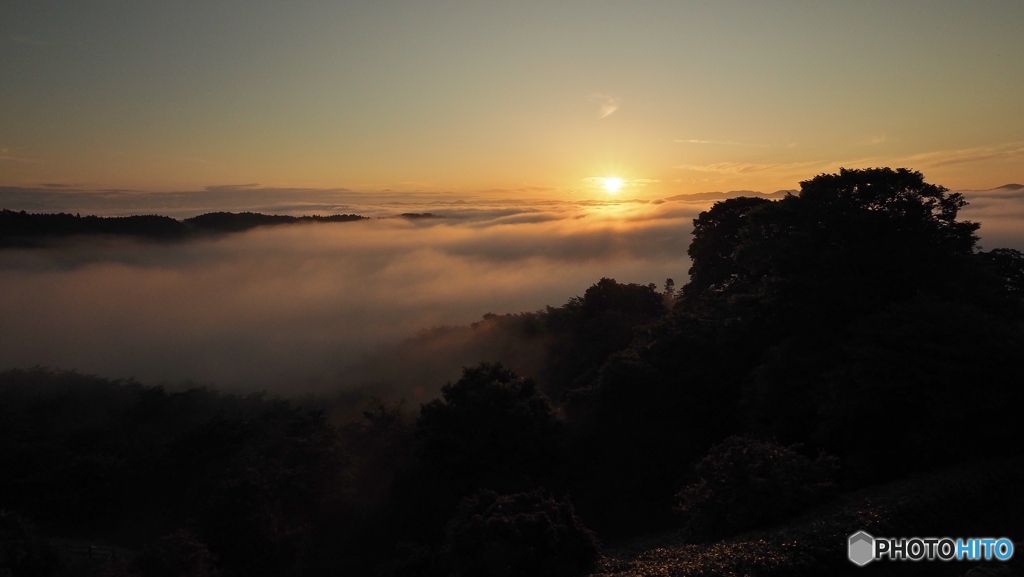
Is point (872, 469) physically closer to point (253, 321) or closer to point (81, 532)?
point (81, 532)

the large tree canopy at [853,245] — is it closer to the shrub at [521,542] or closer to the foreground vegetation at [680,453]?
the foreground vegetation at [680,453]

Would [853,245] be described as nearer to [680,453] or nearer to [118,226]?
[680,453]

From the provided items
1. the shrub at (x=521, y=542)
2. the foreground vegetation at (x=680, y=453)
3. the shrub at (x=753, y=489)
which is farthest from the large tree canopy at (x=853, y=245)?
the shrub at (x=521, y=542)

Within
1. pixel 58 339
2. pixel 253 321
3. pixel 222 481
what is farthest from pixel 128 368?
pixel 222 481

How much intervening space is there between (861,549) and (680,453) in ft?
34.1

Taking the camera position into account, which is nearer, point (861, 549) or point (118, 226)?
point (861, 549)

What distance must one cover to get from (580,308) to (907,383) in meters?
29.4

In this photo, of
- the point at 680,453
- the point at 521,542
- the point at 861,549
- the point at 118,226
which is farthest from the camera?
the point at 118,226

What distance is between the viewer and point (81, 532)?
887 inches

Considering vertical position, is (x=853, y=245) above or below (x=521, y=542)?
above

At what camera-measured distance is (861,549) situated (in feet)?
35.9

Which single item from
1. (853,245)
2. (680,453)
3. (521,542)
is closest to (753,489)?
(521,542)

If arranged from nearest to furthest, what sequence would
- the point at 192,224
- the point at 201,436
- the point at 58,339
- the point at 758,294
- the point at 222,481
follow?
1. the point at 222,481
2. the point at 758,294
3. the point at 201,436
4. the point at 58,339
5. the point at 192,224

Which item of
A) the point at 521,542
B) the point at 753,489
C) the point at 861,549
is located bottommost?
the point at 521,542
